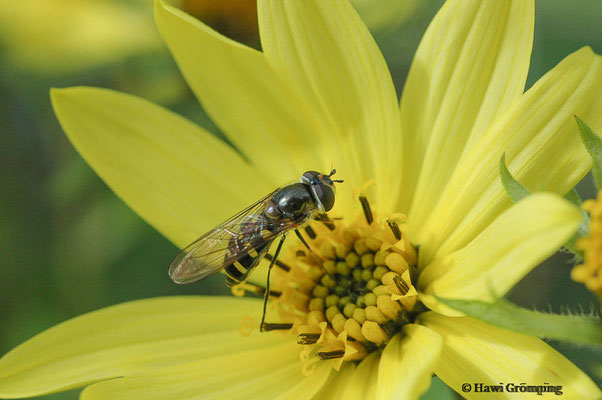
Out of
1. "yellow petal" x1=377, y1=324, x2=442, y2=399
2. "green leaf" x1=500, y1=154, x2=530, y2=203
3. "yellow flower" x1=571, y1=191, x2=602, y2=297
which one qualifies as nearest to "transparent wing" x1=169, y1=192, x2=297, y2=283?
"yellow petal" x1=377, y1=324, x2=442, y2=399

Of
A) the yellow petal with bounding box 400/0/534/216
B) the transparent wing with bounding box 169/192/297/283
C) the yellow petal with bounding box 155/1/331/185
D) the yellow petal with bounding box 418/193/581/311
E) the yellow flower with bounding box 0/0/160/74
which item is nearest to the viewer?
the yellow petal with bounding box 418/193/581/311

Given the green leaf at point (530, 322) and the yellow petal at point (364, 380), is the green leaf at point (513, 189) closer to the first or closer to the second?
the green leaf at point (530, 322)

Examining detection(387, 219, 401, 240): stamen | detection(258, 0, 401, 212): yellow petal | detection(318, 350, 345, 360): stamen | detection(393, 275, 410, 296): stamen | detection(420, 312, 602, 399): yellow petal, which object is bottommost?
detection(420, 312, 602, 399): yellow petal

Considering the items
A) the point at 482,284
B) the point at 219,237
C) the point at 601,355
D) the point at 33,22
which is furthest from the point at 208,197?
the point at 33,22

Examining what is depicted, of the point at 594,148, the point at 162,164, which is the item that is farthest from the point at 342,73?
the point at 594,148

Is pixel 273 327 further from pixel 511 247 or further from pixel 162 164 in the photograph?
pixel 511 247

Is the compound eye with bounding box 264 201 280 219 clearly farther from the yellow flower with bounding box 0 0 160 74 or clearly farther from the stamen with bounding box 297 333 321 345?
the yellow flower with bounding box 0 0 160 74

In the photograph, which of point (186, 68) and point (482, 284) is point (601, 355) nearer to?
point (482, 284)
